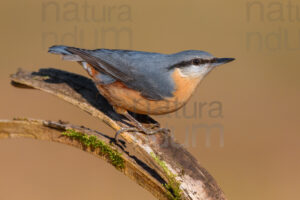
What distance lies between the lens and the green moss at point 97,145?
3289 millimetres

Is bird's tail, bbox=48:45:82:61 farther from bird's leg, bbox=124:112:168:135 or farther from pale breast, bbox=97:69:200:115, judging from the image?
bird's leg, bbox=124:112:168:135

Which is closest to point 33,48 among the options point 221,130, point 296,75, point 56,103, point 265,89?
point 56,103

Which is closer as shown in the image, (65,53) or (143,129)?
(143,129)

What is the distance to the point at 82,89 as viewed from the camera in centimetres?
409

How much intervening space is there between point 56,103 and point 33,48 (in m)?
1.27

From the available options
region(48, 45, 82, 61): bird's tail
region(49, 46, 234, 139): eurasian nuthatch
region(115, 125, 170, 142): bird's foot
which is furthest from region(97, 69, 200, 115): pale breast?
region(48, 45, 82, 61): bird's tail

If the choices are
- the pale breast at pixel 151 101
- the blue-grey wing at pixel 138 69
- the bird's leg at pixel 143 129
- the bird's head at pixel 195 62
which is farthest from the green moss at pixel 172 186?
the bird's head at pixel 195 62

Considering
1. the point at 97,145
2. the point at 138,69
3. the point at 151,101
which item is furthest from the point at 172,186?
the point at 138,69

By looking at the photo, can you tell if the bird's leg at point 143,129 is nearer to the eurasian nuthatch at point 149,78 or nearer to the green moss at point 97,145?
the eurasian nuthatch at point 149,78

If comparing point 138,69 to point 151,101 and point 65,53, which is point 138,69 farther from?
point 65,53

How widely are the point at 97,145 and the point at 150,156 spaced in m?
0.42

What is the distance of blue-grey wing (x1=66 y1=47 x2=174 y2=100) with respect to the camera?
3.81m

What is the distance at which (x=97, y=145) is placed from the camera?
3336 millimetres

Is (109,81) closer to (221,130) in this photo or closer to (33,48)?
(221,130)
